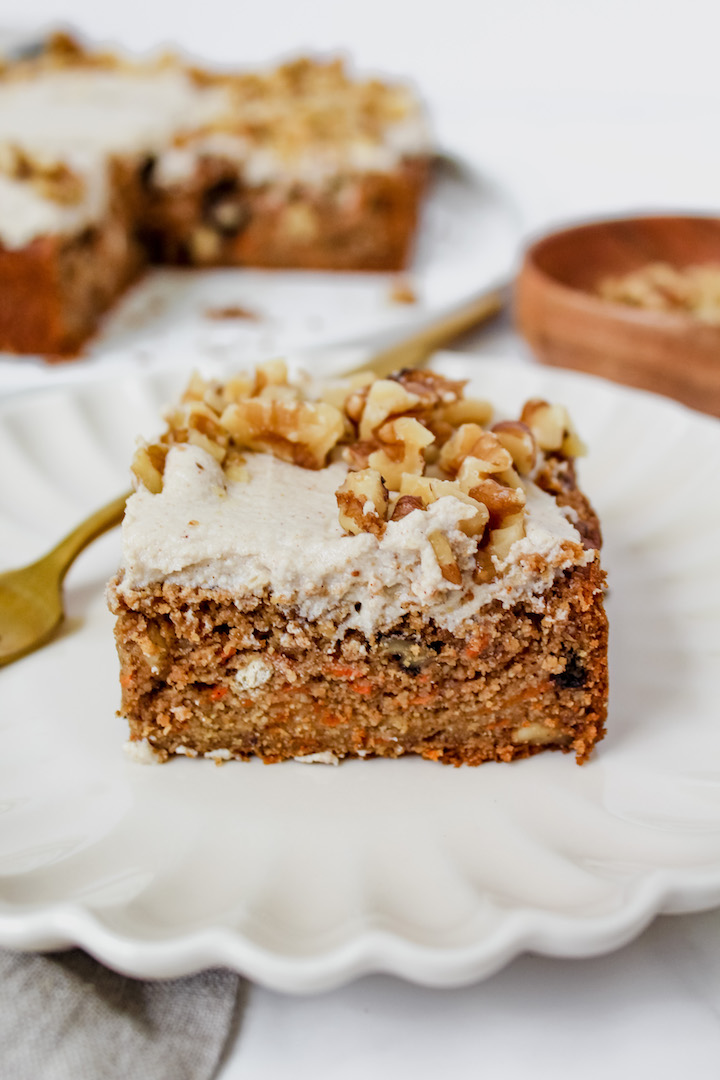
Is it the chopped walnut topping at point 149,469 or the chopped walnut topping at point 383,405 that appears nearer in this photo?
the chopped walnut topping at point 149,469

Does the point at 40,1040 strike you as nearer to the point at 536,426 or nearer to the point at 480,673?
the point at 480,673

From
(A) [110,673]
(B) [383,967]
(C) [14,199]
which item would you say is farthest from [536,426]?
(C) [14,199]

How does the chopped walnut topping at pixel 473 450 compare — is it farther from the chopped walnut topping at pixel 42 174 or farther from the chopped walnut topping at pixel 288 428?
the chopped walnut topping at pixel 42 174

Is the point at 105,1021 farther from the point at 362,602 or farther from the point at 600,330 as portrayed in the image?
the point at 600,330

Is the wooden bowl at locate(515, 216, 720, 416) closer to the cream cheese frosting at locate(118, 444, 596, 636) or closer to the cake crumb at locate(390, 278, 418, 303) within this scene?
the cake crumb at locate(390, 278, 418, 303)

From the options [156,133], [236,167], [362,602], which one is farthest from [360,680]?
[156,133]

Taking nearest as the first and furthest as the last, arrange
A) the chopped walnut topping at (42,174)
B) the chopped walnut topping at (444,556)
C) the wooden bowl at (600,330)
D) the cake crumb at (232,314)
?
the chopped walnut topping at (444,556) < the wooden bowl at (600,330) < the chopped walnut topping at (42,174) < the cake crumb at (232,314)

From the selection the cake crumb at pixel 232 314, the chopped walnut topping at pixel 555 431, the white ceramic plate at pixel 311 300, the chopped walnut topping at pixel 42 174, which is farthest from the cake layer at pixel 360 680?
the chopped walnut topping at pixel 42 174
